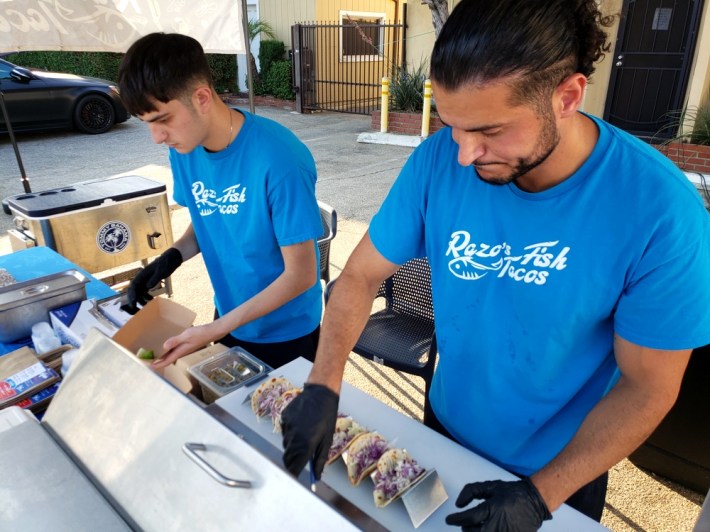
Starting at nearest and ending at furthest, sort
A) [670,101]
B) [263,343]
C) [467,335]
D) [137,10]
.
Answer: [467,335]
[263,343]
[137,10]
[670,101]

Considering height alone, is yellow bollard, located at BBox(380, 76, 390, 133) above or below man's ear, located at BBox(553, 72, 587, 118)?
below

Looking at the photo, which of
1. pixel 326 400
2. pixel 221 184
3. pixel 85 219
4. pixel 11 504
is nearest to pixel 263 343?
pixel 221 184

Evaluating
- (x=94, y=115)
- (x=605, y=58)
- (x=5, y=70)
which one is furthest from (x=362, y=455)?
(x=94, y=115)

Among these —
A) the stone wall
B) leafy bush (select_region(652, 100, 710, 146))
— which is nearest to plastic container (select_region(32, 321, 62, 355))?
leafy bush (select_region(652, 100, 710, 146))

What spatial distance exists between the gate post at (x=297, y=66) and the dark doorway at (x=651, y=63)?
655 cm

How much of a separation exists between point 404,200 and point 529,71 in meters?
0.47

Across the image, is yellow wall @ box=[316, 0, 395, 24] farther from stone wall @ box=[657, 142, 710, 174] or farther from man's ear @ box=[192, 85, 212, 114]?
man's ear @ box=[192, 85, 212, 114]

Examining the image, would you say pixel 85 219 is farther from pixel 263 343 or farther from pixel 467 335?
pixel 467 335

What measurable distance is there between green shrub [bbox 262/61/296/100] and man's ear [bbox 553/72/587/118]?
12.5 m

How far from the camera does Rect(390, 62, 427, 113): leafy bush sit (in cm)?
903

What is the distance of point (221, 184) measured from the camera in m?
1.77

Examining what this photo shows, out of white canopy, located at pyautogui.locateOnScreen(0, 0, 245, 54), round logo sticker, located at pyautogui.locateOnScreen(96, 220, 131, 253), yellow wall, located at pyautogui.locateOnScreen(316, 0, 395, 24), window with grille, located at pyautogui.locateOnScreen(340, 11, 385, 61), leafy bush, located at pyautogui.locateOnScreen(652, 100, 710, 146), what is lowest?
round logo sticker, located at pyautogui.locateOnScreen(96, 220, 131, 253)

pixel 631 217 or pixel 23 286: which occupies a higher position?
pixel 631 217

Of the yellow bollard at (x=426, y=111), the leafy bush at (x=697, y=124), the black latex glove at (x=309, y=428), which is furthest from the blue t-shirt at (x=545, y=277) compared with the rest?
the yellow bollard at (x=426, y=111)
